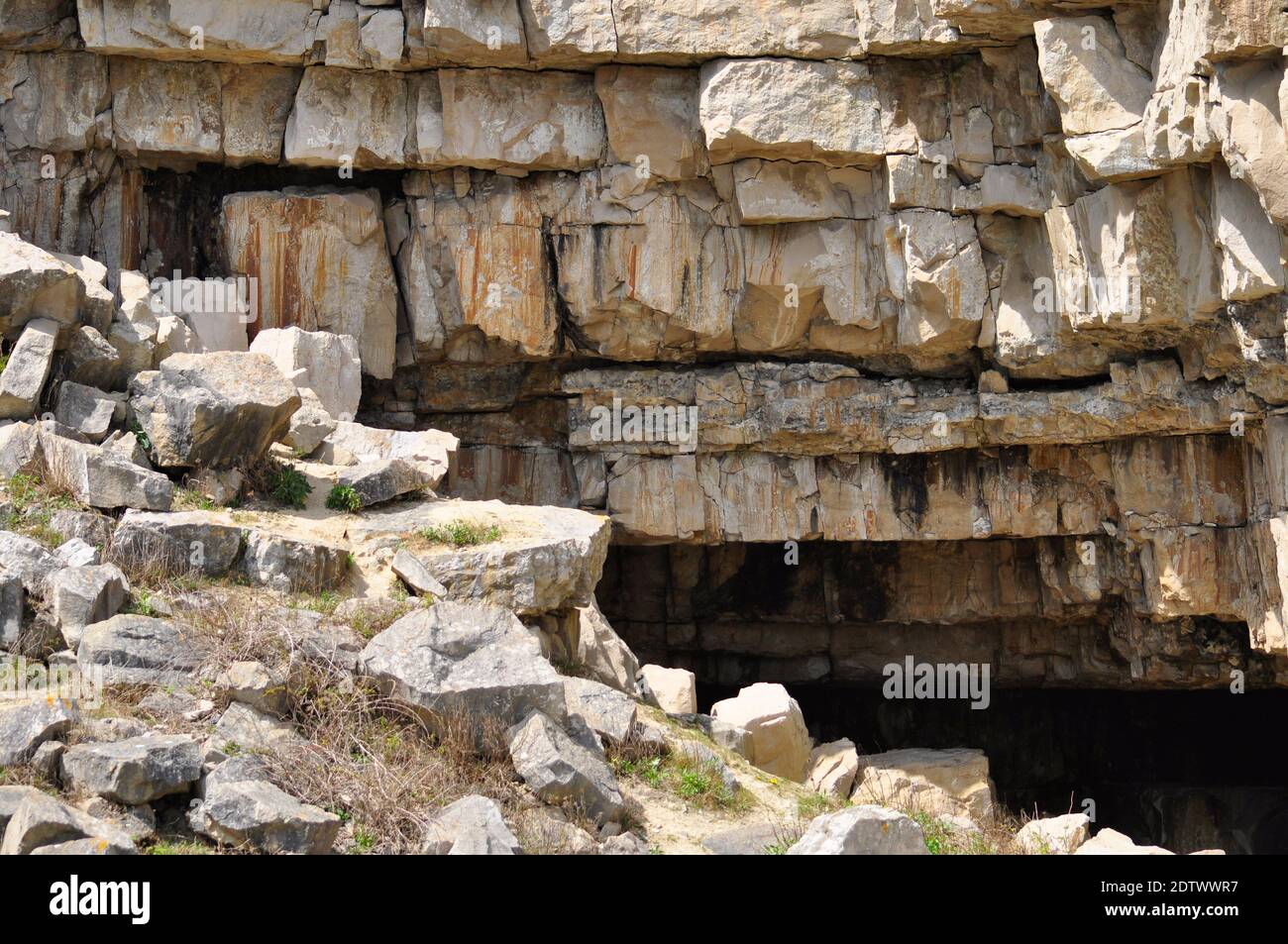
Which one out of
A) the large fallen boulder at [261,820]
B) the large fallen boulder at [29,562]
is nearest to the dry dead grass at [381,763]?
the large fallen boulder at [261,820]

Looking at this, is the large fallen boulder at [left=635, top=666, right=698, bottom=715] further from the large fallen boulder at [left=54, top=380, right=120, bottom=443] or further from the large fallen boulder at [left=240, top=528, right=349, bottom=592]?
the large fallen boulder at [left=54, top=380, right=120, bottom=443]

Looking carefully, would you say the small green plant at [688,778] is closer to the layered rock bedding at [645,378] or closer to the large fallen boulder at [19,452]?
the layered rock bedding at [645,378]

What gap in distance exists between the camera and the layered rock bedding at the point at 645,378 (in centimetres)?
1012

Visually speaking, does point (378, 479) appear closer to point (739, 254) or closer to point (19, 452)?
point (19, 452)

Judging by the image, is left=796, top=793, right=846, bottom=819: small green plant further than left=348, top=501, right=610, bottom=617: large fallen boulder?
No

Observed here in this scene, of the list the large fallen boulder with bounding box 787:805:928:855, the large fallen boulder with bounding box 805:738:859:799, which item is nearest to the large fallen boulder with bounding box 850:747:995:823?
the large fallen boulder with bounding box 805:738:859:799

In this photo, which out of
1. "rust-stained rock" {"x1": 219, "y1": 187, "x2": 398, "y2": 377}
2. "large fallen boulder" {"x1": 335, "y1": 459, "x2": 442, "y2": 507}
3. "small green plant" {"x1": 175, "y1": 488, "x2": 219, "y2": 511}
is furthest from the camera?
"rust-stained rock" {"x1": 219, "y1": 187, "x2": 398, "y2": 377}

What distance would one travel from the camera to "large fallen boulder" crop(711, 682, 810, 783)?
12438 mm

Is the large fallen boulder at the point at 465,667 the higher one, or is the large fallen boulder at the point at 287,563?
the large fallen boulder at the point at 287,563

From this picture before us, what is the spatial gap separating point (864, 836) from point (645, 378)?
419 inches

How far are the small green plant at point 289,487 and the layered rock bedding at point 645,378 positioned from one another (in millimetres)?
66

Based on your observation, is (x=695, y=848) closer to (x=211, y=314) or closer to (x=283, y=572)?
(x=283, y=572)

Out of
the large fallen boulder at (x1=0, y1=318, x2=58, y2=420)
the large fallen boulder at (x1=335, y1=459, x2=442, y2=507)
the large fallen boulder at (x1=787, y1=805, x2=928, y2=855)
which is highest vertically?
the large fallen boulder at (x1=0, y1=318, x2=58, y2=420)

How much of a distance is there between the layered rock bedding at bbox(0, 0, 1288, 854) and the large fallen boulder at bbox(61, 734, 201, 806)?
0.89 metres
